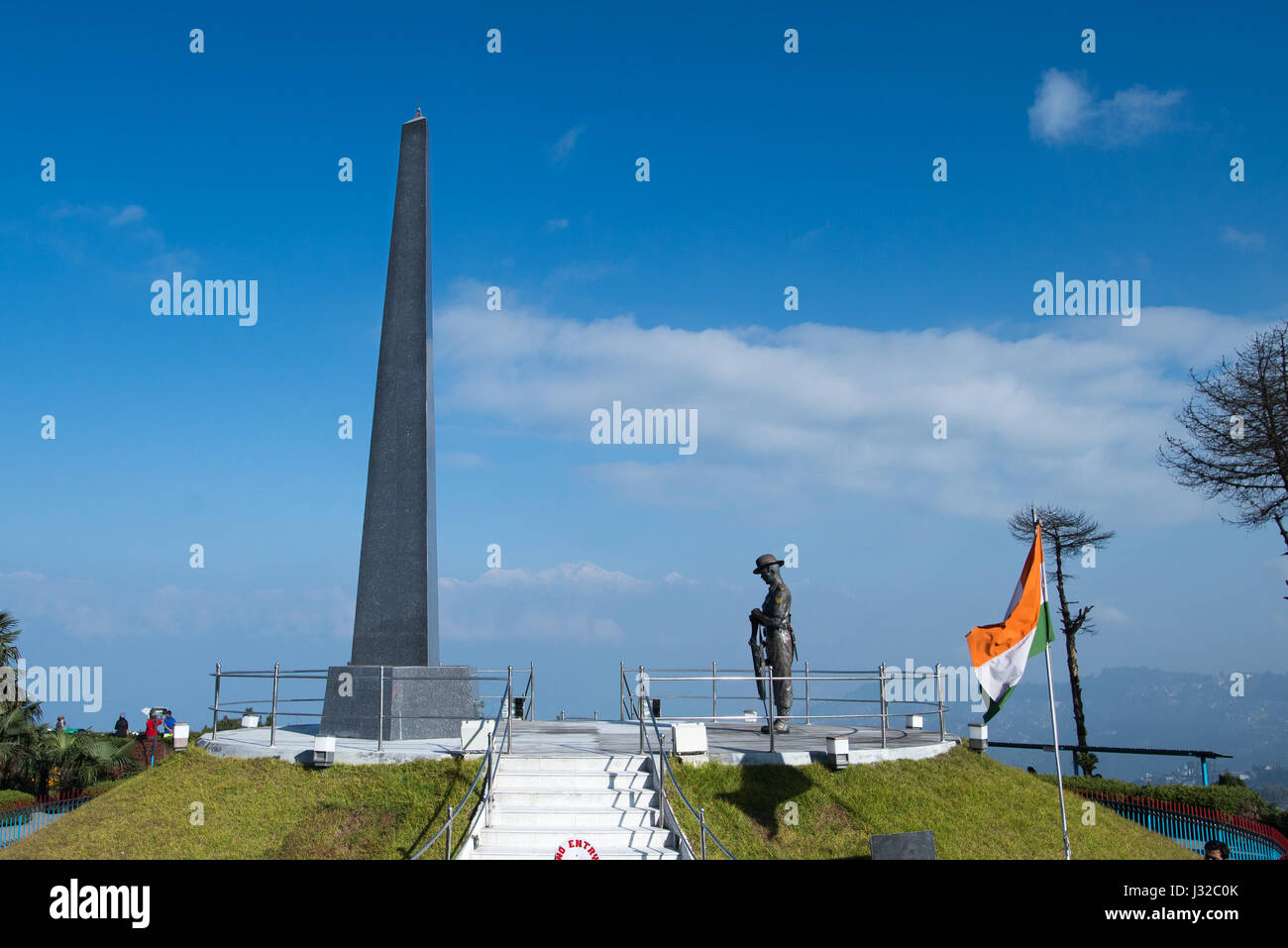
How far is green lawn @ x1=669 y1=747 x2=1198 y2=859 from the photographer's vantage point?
11750 mm

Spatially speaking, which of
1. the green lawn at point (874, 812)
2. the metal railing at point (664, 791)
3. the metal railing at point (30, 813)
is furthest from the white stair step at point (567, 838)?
the metal railing at point (30, 813)

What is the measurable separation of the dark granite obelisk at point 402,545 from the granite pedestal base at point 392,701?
17 mm

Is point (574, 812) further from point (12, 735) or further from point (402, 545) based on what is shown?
point (12, 735)

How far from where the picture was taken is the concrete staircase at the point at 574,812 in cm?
1060

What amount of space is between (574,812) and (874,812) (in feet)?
13.6

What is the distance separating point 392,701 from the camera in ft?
49.5

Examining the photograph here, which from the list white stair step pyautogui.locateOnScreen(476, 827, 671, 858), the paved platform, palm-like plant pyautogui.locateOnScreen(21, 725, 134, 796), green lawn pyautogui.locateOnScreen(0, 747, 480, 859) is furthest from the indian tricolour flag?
palm-like plant pyautogui.locateOnScreen(21, 725, 134, 796)

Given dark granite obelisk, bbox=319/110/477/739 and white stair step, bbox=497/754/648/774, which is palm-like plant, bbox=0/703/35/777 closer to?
dark granite obelisk, bbox=319/110/477/739

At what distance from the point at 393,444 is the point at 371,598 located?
8.97 feet

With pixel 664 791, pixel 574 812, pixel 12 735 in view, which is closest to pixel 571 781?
pixel 574 812
